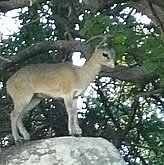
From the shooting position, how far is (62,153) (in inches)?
280

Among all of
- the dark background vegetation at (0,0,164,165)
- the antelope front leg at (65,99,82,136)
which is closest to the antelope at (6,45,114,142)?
the antelope front leg at (65,99,82,136)

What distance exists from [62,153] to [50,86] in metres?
1.01

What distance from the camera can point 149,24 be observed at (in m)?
9.38

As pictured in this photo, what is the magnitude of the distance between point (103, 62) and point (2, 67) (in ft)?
5.16

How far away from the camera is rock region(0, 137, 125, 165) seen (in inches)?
279

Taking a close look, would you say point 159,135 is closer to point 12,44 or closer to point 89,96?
point 89,96

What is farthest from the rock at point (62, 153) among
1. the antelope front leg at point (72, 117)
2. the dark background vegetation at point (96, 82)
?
the dark background vegetation at point (96, 82)

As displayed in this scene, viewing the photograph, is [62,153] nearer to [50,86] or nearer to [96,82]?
[50,86]

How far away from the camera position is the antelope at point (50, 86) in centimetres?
778

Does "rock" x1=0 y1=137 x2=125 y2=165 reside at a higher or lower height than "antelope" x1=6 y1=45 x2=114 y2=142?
→ lower

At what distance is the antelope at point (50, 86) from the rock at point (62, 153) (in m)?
0.42

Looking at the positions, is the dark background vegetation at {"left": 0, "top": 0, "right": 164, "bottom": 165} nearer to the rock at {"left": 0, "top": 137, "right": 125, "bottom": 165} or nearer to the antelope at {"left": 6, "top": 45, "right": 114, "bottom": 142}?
the antelope at {"left": 6, "top": 45, "right": 114, "bottom": 142}

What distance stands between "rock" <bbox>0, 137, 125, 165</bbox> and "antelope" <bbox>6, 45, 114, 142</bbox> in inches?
16.5

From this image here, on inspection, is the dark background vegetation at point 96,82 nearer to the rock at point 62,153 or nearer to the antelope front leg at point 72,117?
the antelope front leg at point 72,117
